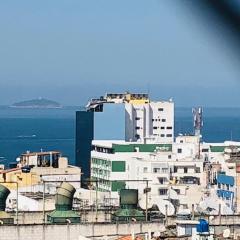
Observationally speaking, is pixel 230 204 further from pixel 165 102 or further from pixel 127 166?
pixel 165 102

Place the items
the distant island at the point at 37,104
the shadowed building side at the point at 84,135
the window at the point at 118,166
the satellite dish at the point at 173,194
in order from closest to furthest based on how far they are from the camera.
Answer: the satellite dish at the point at 173,194 → the window at the point at 118,166 → the shadowed building side at the point at 84,135 → the distant island at the point at 37,104

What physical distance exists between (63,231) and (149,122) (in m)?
21.1

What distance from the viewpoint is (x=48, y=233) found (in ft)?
37.1

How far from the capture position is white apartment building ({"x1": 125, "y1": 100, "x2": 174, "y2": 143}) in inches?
Result: 1254

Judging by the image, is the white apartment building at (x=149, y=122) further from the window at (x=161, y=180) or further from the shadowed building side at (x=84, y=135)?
the window at (x=161, y=180)

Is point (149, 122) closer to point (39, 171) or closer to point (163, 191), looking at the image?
point (163, 191)

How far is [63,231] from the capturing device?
11414 mm

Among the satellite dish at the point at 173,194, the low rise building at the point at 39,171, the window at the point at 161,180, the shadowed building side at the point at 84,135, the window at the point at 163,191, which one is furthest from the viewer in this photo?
the shadowed building side at the point at 84,135

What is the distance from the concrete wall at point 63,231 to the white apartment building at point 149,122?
19109 millimetres

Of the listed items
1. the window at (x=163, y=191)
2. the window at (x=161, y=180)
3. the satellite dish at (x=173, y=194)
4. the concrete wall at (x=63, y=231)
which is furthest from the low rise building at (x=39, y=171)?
the concrete wall at (x=63, y=231)

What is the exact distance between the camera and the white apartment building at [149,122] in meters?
31.9

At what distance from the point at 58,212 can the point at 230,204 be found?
7.91m

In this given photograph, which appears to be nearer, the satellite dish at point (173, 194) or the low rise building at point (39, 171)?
the low rise building at point (39, 171)

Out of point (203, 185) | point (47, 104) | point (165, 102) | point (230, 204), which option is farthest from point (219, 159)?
point (47, 104)
